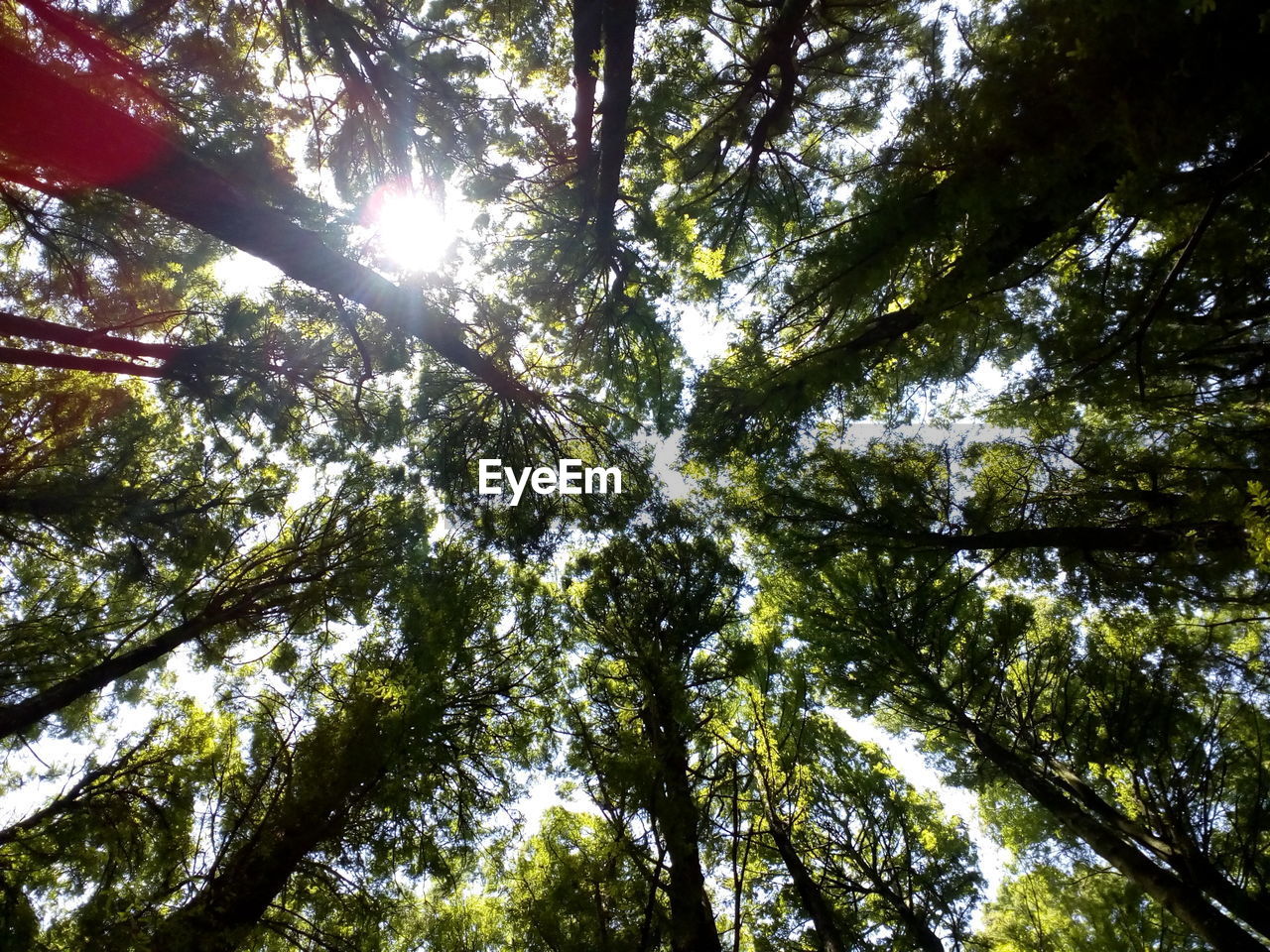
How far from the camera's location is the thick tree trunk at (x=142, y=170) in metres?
2.86

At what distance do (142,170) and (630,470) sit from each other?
5010mm

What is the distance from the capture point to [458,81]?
5672 mm

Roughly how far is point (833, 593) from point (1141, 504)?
359cm

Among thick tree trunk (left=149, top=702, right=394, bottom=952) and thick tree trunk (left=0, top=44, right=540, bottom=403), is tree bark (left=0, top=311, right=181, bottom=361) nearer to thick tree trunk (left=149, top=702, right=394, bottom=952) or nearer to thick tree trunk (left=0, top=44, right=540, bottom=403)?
thick tree trunk (left=0, top=44, right=540, bottom=403)

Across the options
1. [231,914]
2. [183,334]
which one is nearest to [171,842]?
[231,914]

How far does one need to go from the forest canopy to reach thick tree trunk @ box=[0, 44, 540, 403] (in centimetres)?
3

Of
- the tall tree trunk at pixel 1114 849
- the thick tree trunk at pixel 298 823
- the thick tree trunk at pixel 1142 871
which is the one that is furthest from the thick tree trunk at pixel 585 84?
the thick tree trunk at pixel 1142 871

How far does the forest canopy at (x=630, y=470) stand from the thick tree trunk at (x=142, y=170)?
31 mm

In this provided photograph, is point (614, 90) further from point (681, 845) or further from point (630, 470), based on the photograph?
point (681, 845)

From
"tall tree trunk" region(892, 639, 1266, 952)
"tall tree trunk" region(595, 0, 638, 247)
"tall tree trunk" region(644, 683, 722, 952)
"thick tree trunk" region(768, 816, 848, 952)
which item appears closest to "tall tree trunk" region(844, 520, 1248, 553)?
"tall tree trunk" region(892, 639, 1266, 952)

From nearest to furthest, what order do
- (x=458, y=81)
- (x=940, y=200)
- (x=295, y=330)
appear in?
(x=940, y=200)
(x=295, y=330)
(x=458, y=81)

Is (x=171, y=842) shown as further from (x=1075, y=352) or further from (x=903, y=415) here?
(x=1075, y=352)

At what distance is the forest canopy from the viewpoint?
3.30 m

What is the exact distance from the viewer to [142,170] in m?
3.23
